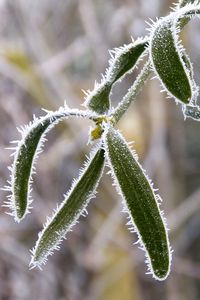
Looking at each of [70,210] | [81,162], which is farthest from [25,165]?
[81,162]

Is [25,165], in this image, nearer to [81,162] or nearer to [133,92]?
[133,92]

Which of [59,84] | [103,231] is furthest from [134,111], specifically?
[103,231]

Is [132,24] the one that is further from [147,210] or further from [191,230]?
[147,210]

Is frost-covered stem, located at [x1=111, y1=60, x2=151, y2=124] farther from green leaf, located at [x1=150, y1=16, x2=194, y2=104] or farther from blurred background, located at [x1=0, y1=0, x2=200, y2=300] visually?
blurred background, located at [x1=0, y1=0, x2=200, y2=300]

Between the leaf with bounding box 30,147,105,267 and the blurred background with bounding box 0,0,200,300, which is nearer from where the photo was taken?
the leaf with bounding box 30,147,105,267

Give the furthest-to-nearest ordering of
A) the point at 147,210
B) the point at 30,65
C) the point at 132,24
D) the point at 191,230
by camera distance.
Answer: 1. the point at 191,230
2. the point at 132,24
3. the point at 30,65
4. the point at 147,210

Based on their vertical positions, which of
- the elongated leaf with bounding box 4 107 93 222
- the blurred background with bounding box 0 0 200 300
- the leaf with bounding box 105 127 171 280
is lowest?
the leaf with bounding box 105 127 171 280

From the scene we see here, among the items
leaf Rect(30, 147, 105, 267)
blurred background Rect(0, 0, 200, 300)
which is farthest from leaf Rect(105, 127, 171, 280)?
blurred background Rect(0, 0, 200, 300)
